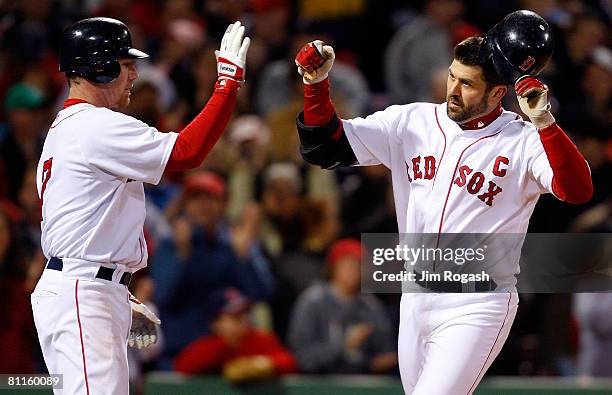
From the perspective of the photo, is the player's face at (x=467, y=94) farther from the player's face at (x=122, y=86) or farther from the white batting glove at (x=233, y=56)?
the player's face at (x=122, y=86)

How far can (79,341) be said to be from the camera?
14.5 ft

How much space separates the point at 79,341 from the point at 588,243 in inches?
169

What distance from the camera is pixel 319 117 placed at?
5.01 m

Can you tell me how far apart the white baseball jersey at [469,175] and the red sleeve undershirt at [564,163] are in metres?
0.10

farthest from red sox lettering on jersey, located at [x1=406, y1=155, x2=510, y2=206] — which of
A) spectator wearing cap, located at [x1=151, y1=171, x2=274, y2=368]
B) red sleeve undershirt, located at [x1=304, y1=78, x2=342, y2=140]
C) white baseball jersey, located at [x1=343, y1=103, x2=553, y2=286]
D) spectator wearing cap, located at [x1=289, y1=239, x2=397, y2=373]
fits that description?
spectator wearing cap, located at [x1=151, y1=171, x2=274, y2=368]

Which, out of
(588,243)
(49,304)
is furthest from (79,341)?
(588,243)

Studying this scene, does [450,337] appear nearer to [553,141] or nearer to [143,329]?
[553,141]

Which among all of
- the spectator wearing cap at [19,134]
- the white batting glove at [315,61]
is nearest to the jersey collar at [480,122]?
the white batting glove at [315,61]

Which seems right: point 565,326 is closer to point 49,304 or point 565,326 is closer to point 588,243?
point 588,243

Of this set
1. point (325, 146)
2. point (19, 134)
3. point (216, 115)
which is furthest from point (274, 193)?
point (216, 115)

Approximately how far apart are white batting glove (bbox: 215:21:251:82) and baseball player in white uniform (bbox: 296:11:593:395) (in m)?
0.30

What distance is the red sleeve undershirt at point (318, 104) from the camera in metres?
4.98

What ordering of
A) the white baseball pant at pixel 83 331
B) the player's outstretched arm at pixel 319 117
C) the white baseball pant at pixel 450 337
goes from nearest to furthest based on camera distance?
the white baseball pant at pixel 83 331 → the white baseball pant at pixel 450 337 → the player's outstretched arm at pixel 319 117

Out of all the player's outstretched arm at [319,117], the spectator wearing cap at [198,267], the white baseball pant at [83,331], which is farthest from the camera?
the spectator wearing cap at [198,267]
